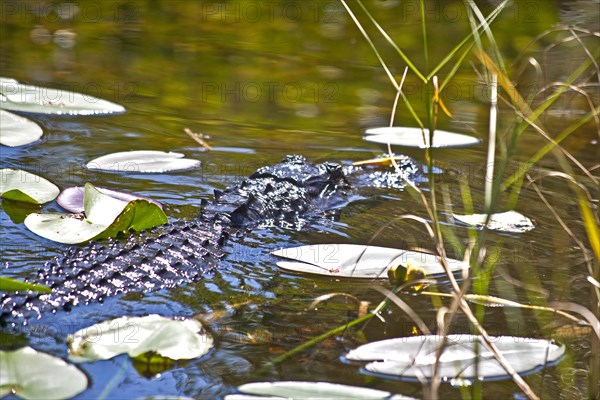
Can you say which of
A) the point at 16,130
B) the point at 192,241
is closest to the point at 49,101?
the point at 16,130

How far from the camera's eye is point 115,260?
8.37ft

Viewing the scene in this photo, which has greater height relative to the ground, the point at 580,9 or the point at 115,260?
the point at 580,9

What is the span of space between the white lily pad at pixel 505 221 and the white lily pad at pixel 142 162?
121 centimetres

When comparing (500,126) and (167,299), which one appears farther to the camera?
(500,126)

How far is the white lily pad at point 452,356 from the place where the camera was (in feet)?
6.68

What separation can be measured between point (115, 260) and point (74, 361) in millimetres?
573

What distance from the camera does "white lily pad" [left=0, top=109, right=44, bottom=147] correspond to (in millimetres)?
3723

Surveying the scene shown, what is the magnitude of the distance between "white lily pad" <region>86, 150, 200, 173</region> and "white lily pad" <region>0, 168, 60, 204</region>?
13.3 inches

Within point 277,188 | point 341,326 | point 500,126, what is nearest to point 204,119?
point 277,188

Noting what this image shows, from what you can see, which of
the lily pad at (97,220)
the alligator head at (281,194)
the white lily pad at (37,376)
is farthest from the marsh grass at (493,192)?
the lily pad at (97,220)

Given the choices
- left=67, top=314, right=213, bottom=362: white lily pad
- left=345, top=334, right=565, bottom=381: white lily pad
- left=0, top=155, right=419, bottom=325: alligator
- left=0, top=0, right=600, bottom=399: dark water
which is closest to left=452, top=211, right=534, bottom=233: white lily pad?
left=0, top=0, right=600, bottom=399: dark water

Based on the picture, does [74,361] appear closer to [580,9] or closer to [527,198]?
[527,198]

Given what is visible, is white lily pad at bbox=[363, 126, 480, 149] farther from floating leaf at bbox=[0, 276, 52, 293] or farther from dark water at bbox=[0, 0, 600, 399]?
floating leaf at bbox=[0, 276, 52, 293]

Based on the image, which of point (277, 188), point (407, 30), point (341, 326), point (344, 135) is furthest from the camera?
point (407, 30)
